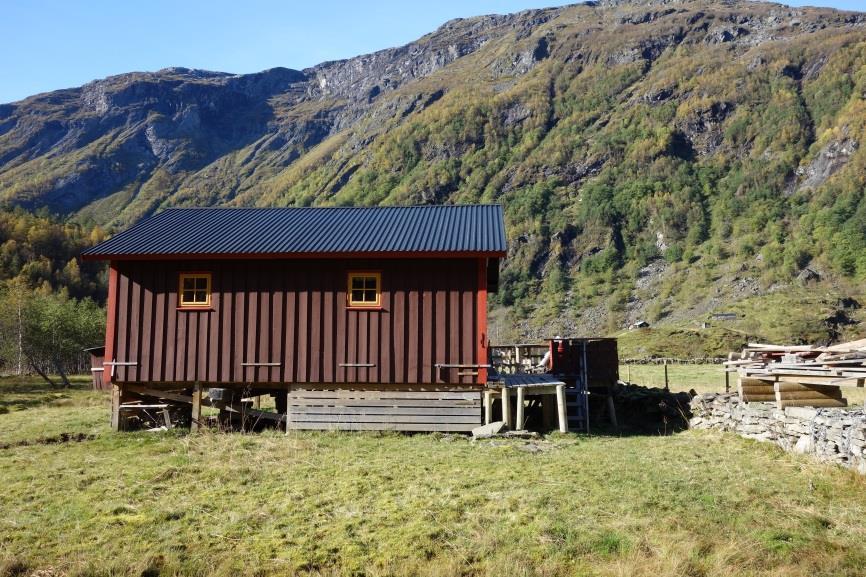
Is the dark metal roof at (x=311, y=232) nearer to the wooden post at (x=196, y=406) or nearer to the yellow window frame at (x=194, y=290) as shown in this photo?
the yellow window frame at (x=194, y=290)

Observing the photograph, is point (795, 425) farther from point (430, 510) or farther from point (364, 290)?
point (364, 290)

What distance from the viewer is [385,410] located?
17031mm

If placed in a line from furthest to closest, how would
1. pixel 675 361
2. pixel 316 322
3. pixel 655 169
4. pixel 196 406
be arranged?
pixel 655 169
pixel 675 361
pixel 196 406
pixel 316 322

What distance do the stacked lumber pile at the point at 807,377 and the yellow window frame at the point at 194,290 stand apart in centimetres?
1334

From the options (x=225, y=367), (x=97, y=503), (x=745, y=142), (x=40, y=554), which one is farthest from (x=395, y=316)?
(x=745, y=142)

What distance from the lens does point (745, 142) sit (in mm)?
120750

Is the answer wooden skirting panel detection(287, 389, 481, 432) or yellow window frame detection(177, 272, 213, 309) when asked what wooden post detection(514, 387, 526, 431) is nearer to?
wooden skirting panel detection(287, 389, 481, 432)

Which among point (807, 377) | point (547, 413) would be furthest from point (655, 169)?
point (807, 377)

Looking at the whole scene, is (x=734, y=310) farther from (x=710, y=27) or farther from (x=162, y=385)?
(x=710, y=27)

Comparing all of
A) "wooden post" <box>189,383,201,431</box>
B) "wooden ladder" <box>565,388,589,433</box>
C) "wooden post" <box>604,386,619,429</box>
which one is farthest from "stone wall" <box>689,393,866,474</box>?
"wooden post" <box>189,383,201,431</box>

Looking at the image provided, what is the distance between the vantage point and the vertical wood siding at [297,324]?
56.3 ft

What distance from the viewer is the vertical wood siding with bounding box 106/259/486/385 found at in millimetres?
17156

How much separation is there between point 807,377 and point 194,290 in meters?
14.6

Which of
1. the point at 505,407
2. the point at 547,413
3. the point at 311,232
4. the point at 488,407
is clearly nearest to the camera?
the point at 505,407
